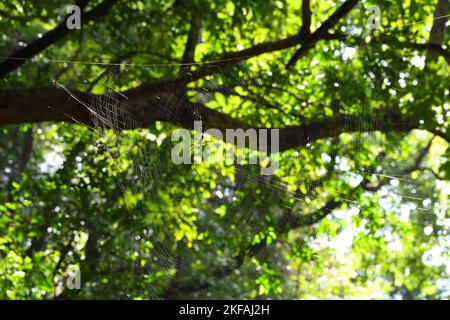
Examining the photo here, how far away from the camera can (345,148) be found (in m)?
7.33

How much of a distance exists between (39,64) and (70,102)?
17.2 feet

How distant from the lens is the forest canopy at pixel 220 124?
18.6 ft

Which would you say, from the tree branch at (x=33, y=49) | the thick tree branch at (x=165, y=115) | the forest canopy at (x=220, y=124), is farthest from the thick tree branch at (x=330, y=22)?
the tree branch at (x=33, y=49)

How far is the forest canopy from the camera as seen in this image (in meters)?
5.66

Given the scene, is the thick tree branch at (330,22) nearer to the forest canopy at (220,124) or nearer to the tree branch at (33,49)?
the forest canopy at (220,124)

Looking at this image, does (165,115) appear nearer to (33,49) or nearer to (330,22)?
(33,49)

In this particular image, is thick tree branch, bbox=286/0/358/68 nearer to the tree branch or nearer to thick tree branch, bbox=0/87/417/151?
thick tree branch, bbox=0/87/417/151

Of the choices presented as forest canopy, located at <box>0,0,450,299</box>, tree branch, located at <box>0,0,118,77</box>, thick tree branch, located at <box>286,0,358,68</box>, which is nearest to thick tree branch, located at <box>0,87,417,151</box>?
forest canopy, located at <box>0,0,450,299</box>

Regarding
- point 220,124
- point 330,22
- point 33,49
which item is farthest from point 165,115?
point 330,22

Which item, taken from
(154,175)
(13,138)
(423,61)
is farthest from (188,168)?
(13,138)

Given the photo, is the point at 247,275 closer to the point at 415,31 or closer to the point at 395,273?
the point at 395,273

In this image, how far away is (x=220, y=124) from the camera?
5625 millimetres

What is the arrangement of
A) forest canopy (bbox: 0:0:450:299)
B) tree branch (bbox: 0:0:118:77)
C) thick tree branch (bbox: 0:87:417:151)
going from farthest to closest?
tree branch (bbox: 0:0:118:77), forest canopy (bbox: 0:0:450:299), thick tree branch (bbox: 0:87:417:151)
